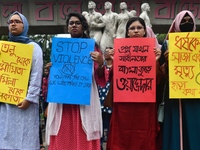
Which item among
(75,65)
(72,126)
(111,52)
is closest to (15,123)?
(72,126)

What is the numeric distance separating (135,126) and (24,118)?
39.8 inches

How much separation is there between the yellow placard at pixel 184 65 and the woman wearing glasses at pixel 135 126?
16cm

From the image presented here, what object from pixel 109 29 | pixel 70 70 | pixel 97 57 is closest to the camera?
pixel 97 57

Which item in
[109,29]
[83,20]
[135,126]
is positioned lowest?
[135,126]

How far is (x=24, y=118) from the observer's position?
3.13m

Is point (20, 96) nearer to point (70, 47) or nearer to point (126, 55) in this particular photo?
point (70, 47)

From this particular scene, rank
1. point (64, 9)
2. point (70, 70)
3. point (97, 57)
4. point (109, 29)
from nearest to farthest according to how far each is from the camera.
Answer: point (97, 57) → point (70, 70) → point (109, 29) → point (64, 9)

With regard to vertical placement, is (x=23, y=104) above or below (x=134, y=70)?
below

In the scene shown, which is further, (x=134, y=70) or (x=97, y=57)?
(x=134, y=70)

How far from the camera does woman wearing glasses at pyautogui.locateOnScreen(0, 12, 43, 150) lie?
3096 millimetres

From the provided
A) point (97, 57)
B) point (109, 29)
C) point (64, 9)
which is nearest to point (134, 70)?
point (97, 57)

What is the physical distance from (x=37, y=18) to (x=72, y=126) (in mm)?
8503

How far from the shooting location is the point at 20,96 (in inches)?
123

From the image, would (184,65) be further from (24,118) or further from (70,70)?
(24,118)
